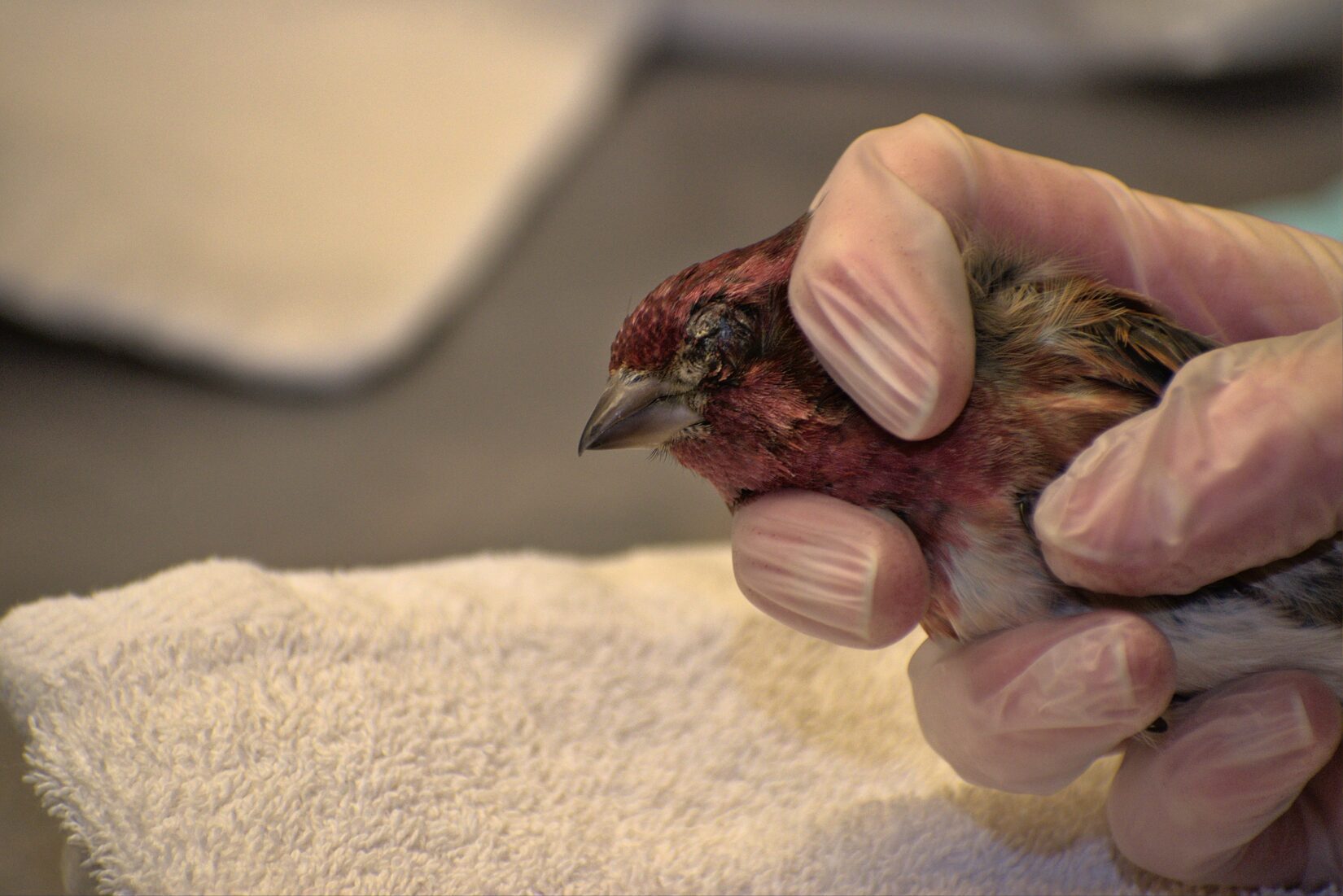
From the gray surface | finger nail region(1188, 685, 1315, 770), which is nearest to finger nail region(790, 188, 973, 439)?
finger nail region(1188, 685, 1315, 770)

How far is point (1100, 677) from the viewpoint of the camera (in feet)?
2.65

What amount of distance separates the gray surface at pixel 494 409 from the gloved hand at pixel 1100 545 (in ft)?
2.39

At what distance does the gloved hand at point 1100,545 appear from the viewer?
2.62ft

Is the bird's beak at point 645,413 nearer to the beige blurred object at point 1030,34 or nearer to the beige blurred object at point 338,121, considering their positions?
the beige blurred object at point 338,121

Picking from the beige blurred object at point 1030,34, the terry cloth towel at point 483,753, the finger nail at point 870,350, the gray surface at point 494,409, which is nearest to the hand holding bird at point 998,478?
the finger nail at point 870,350

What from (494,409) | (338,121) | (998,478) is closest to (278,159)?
(338,121)

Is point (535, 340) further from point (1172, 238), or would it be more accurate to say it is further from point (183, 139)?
point (1172, 238)

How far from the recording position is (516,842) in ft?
3.05

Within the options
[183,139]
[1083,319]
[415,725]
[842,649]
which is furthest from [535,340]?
[1083,319]

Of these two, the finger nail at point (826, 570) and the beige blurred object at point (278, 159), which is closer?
the finger nail at point (826, 570)

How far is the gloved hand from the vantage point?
80 centimetres

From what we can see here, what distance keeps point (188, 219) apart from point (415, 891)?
1922 mm

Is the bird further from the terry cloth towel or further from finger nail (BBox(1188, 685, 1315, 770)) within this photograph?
the terry cloth towel

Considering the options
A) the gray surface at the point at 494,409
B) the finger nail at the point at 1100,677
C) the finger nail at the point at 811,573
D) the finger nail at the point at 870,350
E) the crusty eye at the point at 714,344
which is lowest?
the gray surface at the point at 494,409
